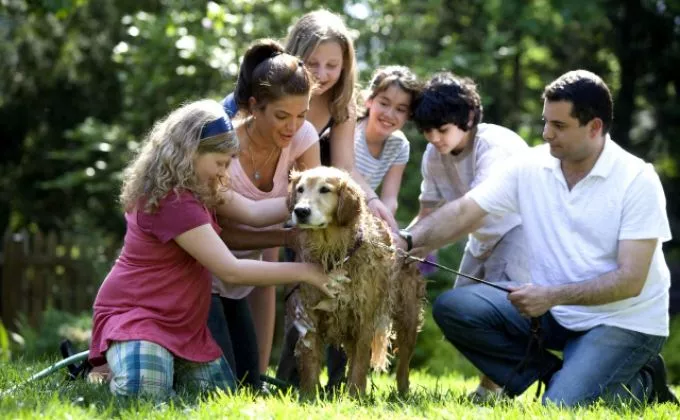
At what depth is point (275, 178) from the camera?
19.0ft

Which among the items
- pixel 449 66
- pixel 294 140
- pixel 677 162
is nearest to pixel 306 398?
pixel 294 140

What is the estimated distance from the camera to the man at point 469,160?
A: 6188 mm

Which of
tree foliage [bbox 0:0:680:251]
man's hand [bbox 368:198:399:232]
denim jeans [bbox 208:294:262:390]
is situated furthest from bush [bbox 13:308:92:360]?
man's hand [bbox 368:198:399:232]

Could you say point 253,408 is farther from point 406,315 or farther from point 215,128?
point 406,315

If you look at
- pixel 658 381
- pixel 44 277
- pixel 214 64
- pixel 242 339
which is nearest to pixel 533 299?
pixel 658 381

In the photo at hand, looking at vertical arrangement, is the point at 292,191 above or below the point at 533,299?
above

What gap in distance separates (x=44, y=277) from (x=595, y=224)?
935cm

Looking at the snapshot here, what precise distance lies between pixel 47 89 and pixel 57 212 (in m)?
2.01

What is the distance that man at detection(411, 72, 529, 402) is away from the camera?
6188 mm

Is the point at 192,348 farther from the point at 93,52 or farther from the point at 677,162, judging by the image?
the point at 677,162

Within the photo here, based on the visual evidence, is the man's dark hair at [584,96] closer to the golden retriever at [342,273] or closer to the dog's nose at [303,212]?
the golden retriever at [342,273]

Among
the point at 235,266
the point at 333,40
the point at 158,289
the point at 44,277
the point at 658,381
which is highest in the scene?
the point at 333,40

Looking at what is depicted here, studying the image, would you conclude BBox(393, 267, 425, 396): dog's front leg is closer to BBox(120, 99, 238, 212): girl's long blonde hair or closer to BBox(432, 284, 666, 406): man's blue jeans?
BBox(432, 284, 666, 406): man's blue jeans

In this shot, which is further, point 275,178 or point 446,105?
point 446,105
